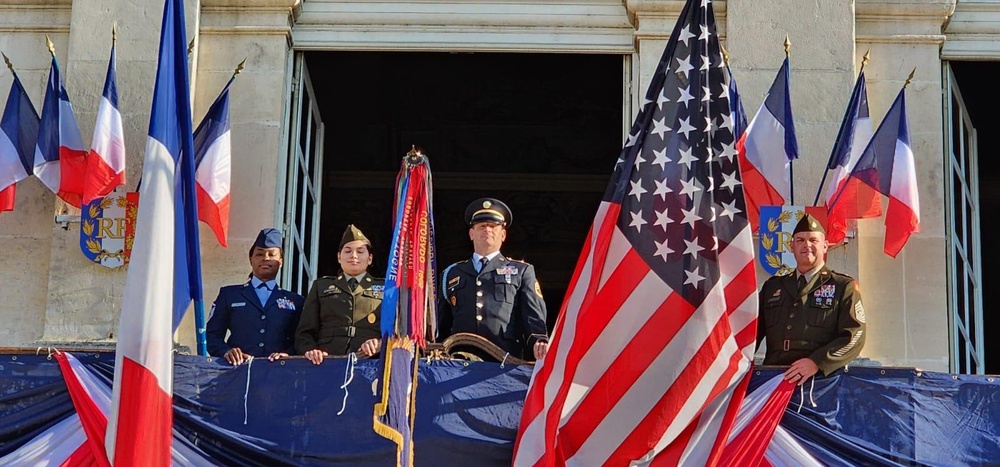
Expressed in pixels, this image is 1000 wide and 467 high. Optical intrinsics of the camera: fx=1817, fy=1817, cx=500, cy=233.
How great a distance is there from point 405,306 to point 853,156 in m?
3.71

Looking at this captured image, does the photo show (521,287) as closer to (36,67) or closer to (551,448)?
(551,448)

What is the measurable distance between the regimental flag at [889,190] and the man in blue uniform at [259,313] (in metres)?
3.82

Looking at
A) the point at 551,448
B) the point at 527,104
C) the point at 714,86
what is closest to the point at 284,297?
the point at 551,448

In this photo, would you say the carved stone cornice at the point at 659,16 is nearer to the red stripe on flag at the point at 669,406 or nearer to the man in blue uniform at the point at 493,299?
the man in blue uniform at the point at 493,299

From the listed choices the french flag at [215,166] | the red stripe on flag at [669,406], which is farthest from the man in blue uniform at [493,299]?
the french flag at [215,166]

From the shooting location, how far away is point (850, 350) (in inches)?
424

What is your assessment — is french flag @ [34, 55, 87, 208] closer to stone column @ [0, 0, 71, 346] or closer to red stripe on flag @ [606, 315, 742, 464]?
stone column @ [0, 0, 71, 346]

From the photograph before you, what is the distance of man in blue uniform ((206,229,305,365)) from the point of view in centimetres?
1179

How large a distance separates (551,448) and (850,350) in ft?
6.21

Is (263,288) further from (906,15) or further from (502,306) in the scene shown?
(906,15)

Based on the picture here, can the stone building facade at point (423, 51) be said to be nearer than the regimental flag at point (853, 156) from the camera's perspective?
No

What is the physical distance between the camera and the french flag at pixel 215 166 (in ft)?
42.4

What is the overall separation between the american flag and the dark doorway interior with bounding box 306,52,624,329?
8.33 metres

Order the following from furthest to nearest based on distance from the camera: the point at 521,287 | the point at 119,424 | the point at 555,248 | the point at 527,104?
the point at 555,248 → the point at 527,104 → the point at 521,287 → the point at 119,424
